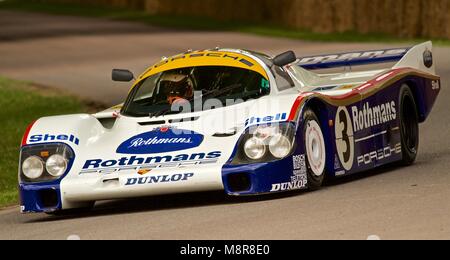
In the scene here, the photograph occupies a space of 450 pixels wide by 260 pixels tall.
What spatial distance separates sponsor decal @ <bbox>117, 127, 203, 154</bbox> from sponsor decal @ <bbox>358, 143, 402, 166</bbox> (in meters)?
1.65

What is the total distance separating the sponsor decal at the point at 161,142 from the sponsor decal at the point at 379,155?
165cm

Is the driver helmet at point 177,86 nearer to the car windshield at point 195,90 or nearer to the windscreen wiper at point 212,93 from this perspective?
the car windshield at point 195,90

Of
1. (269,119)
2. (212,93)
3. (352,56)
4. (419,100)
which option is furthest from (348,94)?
(352,56)

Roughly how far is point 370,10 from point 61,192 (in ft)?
64.7

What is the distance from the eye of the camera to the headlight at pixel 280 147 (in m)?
10.0

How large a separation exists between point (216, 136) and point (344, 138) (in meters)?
1.27

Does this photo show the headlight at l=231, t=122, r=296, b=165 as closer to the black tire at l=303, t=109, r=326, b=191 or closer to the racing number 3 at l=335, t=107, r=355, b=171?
the black tire at l=303, t=109, r=326, b=191

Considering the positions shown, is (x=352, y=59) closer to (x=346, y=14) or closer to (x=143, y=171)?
(x=143, y=171)

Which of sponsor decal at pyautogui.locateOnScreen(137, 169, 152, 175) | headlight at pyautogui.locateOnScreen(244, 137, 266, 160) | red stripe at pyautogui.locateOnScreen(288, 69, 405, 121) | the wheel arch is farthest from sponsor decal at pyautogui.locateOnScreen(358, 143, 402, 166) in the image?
sponsor decal at pyautogui.locateOnScreen(137, 169, 152, 175)

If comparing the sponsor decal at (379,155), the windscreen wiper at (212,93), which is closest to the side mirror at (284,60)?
the windscreen wiper at (212,93)

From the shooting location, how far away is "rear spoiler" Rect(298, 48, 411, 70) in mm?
13616
